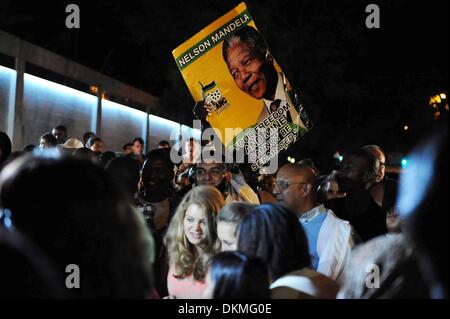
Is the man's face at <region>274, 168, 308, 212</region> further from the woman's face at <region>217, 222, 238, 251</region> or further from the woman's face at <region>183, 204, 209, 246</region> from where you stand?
the woman's face at <region>217, 222, 238, 251</region>

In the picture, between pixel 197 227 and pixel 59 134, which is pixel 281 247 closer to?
pixel 197 227

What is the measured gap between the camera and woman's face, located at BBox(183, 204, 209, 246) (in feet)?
16.2

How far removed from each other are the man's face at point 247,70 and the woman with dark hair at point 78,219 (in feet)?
16.4

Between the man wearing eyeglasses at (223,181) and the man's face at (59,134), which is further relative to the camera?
the man's face at (59,134)

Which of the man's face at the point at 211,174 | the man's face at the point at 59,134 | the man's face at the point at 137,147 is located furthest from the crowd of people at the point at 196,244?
the man's face at the point at 137,147

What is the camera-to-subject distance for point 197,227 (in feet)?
16.2

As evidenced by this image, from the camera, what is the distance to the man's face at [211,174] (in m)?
6.65

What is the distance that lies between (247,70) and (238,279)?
A: 14.2ft

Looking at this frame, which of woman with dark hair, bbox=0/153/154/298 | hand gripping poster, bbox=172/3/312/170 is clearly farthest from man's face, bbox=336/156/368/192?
woman with dark hair, bbox=0/153/154/298

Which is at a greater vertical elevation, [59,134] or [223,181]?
[59,134]

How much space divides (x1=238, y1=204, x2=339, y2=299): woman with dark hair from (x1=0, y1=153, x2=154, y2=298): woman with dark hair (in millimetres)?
1467

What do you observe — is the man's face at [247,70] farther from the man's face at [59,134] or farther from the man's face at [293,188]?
the man's face at [59,134]

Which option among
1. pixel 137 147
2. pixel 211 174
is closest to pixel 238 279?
pixel 211 174
